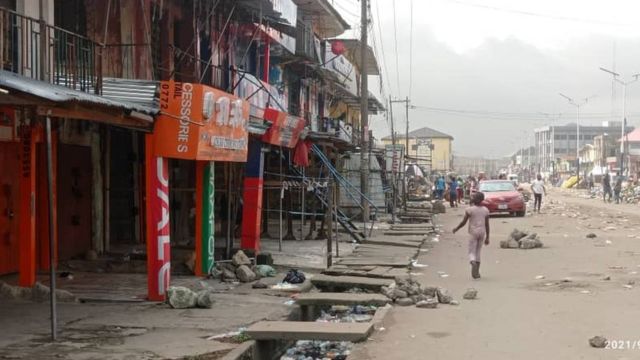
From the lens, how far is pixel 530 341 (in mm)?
7781

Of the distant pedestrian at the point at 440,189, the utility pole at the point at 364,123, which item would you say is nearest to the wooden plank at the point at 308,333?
the utility pole at the point at 364,123

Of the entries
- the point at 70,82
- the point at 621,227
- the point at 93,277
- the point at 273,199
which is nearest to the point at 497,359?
the point at 70,82

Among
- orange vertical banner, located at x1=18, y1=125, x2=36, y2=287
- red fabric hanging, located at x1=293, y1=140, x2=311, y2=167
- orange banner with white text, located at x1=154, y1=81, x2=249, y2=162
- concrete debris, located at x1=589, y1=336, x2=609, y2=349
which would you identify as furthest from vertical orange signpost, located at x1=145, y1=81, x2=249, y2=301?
red fabric hanging, located at x1=293, y1=140, x2=311, y2=167

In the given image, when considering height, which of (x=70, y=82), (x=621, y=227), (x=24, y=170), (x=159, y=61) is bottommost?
(x=621, y=227)

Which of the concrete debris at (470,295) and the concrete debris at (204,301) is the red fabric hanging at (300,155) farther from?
the concrete debris at (204,301)

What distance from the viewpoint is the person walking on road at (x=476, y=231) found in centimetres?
1310

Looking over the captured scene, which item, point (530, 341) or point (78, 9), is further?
point (78, 9)

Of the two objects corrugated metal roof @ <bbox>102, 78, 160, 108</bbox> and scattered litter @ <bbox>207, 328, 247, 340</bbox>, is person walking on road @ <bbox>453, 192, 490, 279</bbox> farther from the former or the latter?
corrugated metal roof @ <bbox>102, 78, 160, 108</bbox>

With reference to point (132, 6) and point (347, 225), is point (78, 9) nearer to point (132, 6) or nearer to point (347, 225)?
point (132, 6)

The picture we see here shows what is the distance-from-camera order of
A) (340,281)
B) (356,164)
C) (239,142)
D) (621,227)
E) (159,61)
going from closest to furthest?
(340,281) → (239,142) → (159,61) → (621,227) → (356,164)

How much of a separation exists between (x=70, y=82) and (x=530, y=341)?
21.7 ft

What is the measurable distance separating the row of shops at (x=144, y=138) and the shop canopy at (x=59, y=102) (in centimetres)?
2

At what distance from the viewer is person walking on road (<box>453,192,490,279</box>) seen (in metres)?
13.1

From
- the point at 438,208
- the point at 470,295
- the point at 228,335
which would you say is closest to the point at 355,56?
the point at 438,208
